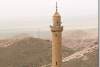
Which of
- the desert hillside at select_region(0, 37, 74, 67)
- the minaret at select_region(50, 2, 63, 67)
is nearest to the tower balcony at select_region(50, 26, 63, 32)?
the minaret at select_region(50, 2, 63, 67)

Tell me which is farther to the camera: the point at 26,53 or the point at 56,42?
the point at 26,53

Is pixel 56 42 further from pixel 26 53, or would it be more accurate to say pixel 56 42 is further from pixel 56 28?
pixel 26 53

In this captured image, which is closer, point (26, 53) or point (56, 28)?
point (56, 28)

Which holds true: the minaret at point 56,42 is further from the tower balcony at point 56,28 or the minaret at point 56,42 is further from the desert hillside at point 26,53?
the desert hillside at point 26,53

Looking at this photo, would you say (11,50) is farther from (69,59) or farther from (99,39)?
(99,39)

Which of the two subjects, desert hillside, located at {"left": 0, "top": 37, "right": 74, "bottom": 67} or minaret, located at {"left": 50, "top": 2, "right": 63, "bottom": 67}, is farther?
desert hillside, located at {"left": 0, "top": 37, "right": 74, "bottom": 67}

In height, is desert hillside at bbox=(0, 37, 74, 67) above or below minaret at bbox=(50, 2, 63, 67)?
below

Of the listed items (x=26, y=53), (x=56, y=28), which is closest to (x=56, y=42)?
(x=56, y=28)

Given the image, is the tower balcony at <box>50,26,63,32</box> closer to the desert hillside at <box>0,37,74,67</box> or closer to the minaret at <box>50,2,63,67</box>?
the minaret at <box>50,2,63,67</box>

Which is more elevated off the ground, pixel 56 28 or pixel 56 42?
pixel 56 28

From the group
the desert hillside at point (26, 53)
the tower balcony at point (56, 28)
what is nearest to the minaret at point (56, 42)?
the tower balcony at point (56, 28)

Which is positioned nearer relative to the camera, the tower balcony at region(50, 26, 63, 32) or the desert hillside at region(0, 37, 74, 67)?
the tower balcony at region(50, 26, 63, 32)

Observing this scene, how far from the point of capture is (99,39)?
1.05m

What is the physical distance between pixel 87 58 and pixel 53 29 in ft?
15.1
